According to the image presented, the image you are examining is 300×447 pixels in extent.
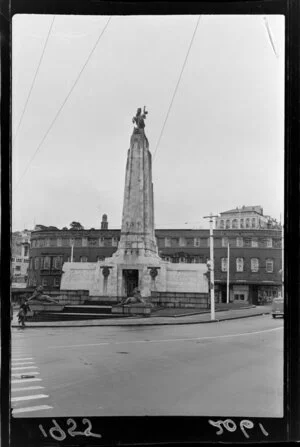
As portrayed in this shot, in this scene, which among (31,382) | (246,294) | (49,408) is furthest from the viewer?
(246,294)

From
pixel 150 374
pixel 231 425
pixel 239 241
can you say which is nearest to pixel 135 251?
pixel 239 241

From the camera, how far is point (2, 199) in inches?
104

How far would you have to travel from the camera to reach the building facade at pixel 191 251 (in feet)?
11.7

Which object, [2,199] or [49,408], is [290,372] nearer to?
[49,408]

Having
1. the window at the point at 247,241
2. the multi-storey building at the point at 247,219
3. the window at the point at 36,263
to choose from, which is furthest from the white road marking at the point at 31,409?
the window at the point at 247,241

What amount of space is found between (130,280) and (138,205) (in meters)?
1.42

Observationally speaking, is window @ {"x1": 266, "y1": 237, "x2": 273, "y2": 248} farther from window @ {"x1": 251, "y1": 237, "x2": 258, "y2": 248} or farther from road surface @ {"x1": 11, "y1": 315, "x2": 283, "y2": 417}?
window @ {"x1": 251, "y1": 237, "x2": 258, "y2": 248}

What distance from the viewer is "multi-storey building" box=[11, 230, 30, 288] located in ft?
9.29

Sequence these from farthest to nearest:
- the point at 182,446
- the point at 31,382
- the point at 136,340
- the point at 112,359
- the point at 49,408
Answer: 1. the point at 136,340
2. the point at 112,359
3. the point at 31,382
4. the point at 49,408
5. the point at 182,446

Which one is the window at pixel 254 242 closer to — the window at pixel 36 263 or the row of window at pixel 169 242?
the row of window at pixel 169 242

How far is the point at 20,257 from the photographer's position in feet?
10.3

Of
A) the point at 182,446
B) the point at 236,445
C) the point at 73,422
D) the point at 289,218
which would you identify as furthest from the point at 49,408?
the point at 289,218

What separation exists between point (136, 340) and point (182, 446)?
1524 millimetres

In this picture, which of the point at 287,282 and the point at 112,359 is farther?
the point at 112,359
